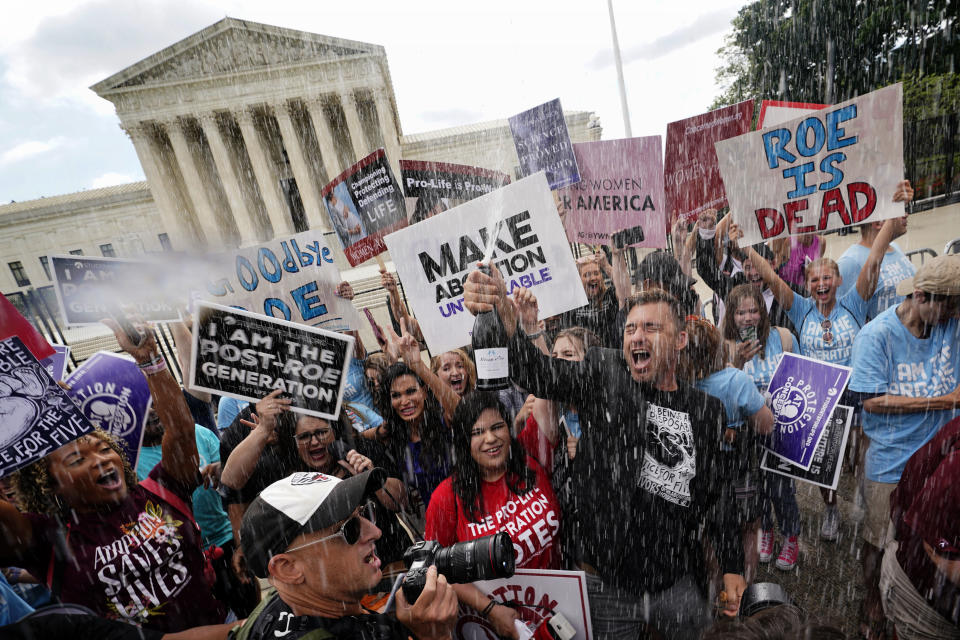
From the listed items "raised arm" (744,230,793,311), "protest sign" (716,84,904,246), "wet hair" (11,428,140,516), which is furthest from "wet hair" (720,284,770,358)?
"wet hair" (11,428,140,516)

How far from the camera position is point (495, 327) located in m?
2.03

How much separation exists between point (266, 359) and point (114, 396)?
47.0 inches

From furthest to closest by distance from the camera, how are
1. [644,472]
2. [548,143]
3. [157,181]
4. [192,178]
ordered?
1. [157,181]
2. [192,178]
3. [548,143]
4. [644,472]

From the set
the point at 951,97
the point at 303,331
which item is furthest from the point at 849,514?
the point at 951,97

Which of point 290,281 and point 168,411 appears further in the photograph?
point 290,281

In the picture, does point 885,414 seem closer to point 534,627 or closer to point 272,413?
point 534,627

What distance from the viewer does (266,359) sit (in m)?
2.51

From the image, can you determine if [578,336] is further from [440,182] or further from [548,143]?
[548,143]

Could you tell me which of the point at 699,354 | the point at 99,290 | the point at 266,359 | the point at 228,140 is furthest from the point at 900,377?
the point at 228,140

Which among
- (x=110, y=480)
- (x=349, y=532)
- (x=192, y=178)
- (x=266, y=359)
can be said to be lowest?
(x=349, y=532)

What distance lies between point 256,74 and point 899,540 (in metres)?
30.4

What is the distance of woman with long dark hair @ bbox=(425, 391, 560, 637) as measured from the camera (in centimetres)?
210

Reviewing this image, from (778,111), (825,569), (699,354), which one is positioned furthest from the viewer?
(778,111)

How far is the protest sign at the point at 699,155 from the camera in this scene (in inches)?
155
